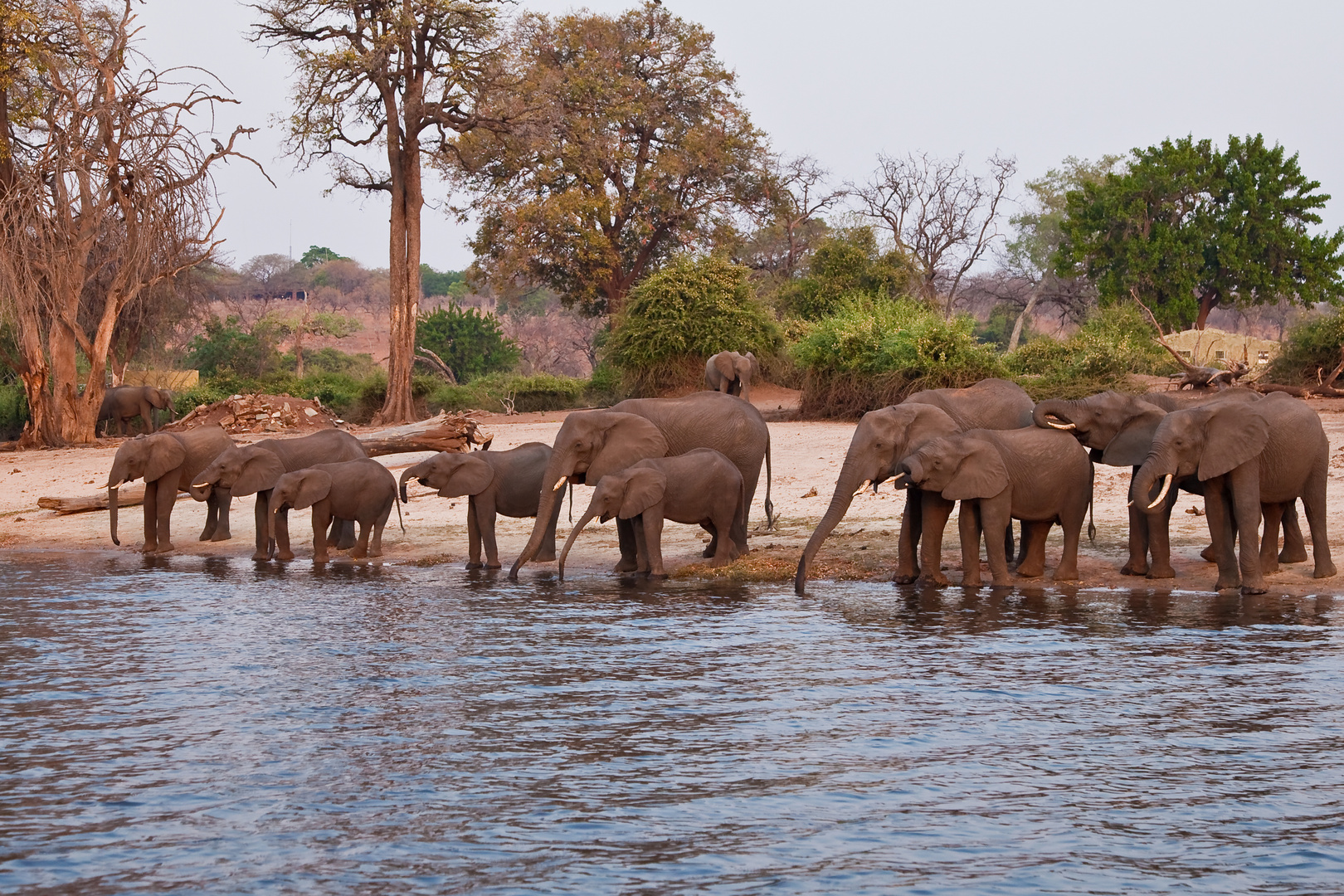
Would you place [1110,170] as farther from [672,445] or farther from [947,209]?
[672,445]

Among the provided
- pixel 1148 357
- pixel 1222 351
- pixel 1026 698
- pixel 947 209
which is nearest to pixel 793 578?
pixel 1026 698

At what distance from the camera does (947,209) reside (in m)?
56.7

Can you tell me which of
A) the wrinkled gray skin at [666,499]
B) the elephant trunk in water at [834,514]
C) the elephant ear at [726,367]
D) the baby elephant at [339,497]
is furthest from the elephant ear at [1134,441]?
the elephant ear at [726,367]

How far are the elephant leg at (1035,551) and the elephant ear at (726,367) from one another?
9.07 meters

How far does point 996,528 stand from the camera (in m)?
11.5

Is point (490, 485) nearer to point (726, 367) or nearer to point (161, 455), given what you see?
point (161, 455)

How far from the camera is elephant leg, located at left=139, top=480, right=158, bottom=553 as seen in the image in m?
16.1

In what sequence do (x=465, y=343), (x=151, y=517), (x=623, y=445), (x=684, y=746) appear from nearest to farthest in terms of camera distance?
(x=684, y=746)
(x=623, y=445)
(x=151, y=517)
(x=465, y=343)

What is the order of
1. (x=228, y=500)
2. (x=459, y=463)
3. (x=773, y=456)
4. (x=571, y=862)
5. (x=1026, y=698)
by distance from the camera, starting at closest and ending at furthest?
(x=571, y=862)
(x=1026, y=698)
(x=459, y=463)
(x=228, y=500)
(x=773, y=456)

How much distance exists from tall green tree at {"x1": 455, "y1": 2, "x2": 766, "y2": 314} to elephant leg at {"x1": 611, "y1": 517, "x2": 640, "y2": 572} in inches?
1151

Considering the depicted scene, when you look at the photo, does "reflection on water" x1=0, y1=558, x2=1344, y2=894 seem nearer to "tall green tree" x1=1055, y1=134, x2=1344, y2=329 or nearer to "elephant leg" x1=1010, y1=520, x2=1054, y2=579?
"elephant leg" x1=1010, y1=520, x2=1054, y2=579

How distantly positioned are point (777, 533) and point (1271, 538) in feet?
16.6

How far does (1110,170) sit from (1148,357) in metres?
43.5

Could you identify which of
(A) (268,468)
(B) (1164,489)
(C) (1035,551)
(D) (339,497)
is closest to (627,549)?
(D) (339,497)
